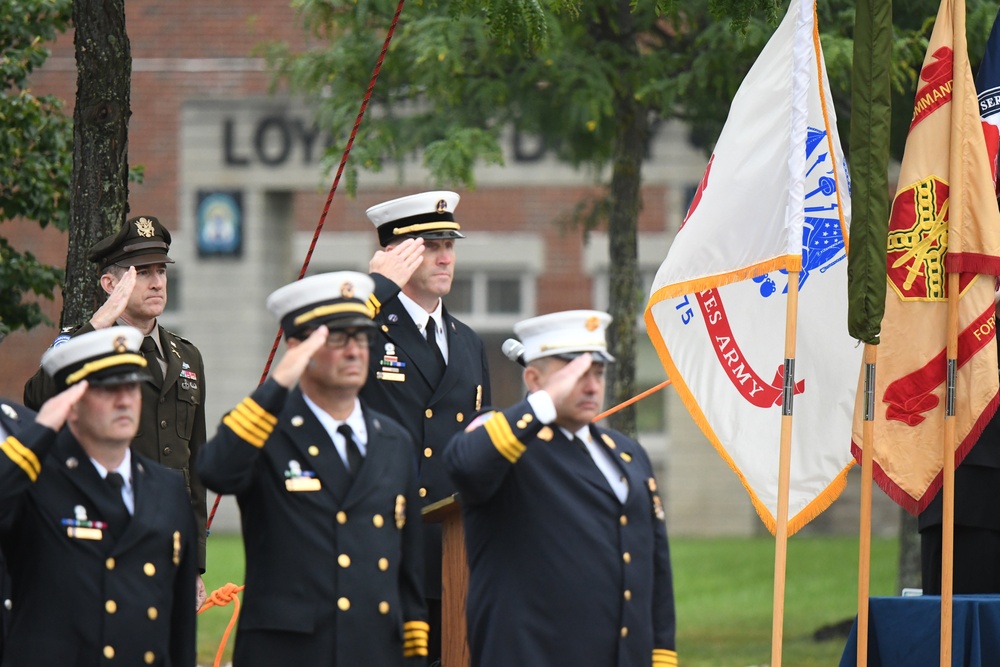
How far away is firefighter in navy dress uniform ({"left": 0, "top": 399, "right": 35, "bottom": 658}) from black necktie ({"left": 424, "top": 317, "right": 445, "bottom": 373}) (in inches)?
66.0

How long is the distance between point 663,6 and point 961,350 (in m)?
2.07

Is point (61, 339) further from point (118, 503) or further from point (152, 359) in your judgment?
point (118, 503)

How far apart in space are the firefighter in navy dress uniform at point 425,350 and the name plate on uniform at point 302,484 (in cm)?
147

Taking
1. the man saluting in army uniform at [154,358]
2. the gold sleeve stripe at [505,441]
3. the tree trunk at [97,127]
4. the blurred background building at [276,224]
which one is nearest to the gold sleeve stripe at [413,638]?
the gold sleeve stripe at [505,441]

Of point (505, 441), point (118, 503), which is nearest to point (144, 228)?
point (118, 503)

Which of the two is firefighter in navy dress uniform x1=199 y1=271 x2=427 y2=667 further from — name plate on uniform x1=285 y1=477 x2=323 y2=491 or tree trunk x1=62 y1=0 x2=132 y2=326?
tree trunk x1=62 y1=0 x2=132 y2=326

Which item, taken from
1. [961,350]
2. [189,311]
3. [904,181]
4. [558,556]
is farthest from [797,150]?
[189,311]

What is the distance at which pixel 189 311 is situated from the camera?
66.8 feet

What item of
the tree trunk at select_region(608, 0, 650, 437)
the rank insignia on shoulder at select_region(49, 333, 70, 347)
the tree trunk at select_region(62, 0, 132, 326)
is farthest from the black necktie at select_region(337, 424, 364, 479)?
the tree trunk at select_region(608, 0, 650, 437)

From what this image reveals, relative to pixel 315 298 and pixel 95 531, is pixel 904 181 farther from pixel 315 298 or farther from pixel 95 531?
pixel 95 531

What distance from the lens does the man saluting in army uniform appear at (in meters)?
6.57

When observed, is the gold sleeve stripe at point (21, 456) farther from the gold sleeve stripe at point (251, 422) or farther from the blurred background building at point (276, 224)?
the blurred background building at point (276, 224)

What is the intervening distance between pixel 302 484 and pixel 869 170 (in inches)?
111

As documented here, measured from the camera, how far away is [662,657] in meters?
5.14
